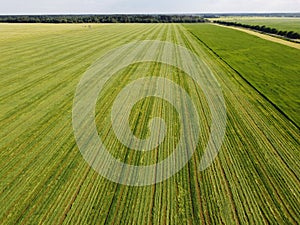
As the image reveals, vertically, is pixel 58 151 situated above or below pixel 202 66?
above

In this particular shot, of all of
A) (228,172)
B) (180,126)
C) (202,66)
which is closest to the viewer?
(228,172)

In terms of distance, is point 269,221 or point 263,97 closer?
point 269,221

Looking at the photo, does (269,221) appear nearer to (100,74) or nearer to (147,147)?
(147,147)

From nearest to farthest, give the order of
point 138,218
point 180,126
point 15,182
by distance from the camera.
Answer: point 138,218, point 15,182, point 180,126

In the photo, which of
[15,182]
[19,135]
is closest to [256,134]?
[15,182]

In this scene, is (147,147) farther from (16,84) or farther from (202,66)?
(202,66)

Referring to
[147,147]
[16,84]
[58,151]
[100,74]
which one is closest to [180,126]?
[147,147]

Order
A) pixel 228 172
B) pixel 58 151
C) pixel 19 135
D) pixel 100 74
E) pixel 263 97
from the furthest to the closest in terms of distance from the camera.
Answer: pixel 100 74
pixel 263 97
pixel 19 135
pixel 58 151
pixel 228 172

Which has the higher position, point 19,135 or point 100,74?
point 19,135

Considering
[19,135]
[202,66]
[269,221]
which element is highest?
[269,221]
